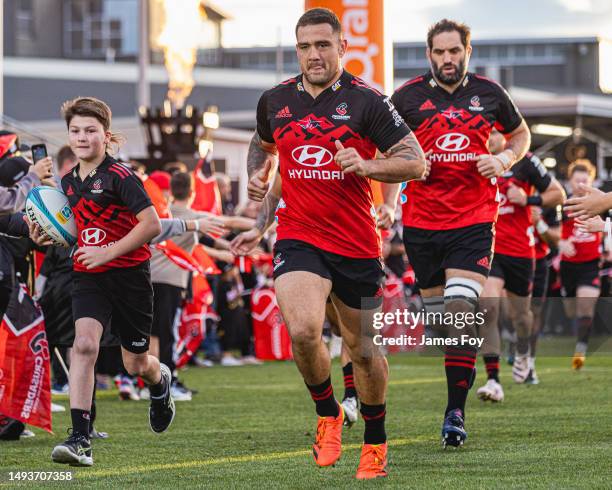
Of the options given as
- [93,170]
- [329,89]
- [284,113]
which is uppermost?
[329,89]

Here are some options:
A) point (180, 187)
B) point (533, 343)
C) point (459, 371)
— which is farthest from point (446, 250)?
point (533, 343)

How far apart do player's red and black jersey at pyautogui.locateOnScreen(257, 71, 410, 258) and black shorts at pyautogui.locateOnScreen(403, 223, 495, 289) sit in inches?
65.5

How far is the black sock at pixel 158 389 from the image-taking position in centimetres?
845

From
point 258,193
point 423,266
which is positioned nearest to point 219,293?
point 423,266

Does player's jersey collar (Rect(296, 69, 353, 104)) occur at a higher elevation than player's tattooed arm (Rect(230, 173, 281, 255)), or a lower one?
higher

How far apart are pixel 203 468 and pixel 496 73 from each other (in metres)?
37.0

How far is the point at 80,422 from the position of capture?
23.7ft

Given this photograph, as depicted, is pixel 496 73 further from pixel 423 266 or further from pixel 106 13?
pixel 423 266

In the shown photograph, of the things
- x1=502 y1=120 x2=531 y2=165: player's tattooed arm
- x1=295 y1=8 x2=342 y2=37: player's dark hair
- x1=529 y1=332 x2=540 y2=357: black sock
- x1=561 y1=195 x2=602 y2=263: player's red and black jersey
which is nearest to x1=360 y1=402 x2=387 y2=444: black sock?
x1=295 y1=8 x2=342 y2=37: player's dark hair

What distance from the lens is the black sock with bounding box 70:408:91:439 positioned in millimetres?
7207

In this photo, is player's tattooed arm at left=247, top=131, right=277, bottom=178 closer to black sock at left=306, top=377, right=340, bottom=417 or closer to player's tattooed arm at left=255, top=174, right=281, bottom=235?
player's tattooed arm at left=255, top=174, right=281, bottom=235

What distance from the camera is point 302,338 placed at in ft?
22.2

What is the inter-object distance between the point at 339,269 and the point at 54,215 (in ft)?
5.99

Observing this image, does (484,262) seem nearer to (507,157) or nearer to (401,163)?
(507,157)
